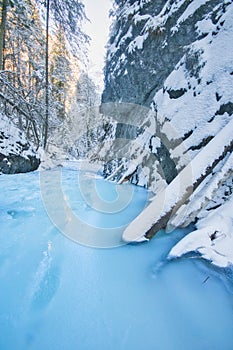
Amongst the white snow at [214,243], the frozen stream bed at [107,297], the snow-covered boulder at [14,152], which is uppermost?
the white snow at [214,243]

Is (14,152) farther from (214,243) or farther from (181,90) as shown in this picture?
(214,243)

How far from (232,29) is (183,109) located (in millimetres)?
1919

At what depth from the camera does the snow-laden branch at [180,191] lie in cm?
254

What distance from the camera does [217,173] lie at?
8.88 feet

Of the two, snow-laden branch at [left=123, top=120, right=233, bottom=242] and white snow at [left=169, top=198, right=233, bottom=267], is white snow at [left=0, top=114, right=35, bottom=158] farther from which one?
white snow at [left=169, top=198, right=233, bottom=267]

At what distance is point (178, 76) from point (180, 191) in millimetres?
4007

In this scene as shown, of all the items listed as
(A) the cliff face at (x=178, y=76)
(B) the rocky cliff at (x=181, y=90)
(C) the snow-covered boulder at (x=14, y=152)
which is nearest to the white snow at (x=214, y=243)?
(B) the rocky cliff at (x=181, y=90)

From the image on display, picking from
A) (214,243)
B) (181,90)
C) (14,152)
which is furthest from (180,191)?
(14,152)

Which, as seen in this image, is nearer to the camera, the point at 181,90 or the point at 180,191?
the point at 180,191

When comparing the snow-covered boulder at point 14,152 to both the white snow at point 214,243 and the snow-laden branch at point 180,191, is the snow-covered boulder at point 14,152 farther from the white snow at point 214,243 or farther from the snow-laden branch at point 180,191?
the white snow at point 214,243

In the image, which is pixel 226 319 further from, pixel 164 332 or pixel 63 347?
pixel 63 347

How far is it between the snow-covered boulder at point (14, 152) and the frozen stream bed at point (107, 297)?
5.71 meters

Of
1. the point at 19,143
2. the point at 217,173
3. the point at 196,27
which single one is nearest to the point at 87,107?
the point at 19,143

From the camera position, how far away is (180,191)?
2.61 m
